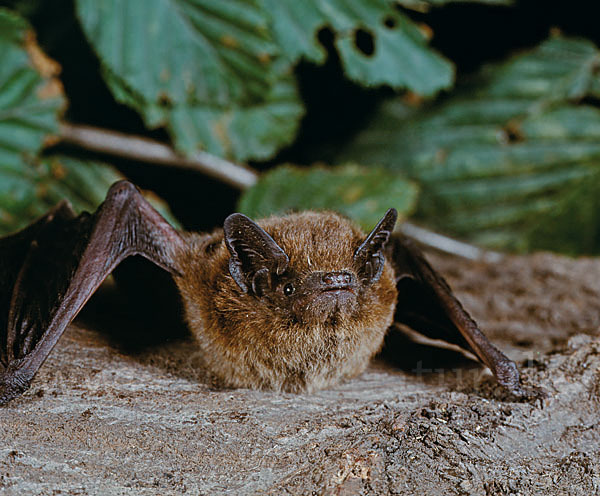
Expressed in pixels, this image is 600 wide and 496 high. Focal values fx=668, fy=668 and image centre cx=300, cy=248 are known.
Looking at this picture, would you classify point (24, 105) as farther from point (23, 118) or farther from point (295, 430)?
point (295, 430)

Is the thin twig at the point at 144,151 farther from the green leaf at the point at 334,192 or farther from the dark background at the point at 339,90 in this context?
the green leaf at the point at 334,192

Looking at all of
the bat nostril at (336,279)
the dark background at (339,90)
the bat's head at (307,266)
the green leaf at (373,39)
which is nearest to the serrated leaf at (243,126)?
the dark background at (339,90)

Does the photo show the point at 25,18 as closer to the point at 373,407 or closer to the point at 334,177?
the point at 334,177

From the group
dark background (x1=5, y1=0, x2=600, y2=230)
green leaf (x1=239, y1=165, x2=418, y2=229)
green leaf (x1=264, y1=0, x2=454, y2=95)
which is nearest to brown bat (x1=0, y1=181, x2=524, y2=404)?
green leaf (x1=239, y1=165, x2=418, y2=229)

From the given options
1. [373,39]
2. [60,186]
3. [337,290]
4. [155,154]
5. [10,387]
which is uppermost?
[373,39]

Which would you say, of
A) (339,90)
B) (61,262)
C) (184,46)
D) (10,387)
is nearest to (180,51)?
(184,46)

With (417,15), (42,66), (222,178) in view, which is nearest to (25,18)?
(42,66)

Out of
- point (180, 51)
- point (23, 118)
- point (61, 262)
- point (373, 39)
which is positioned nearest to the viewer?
point (61, 262)
